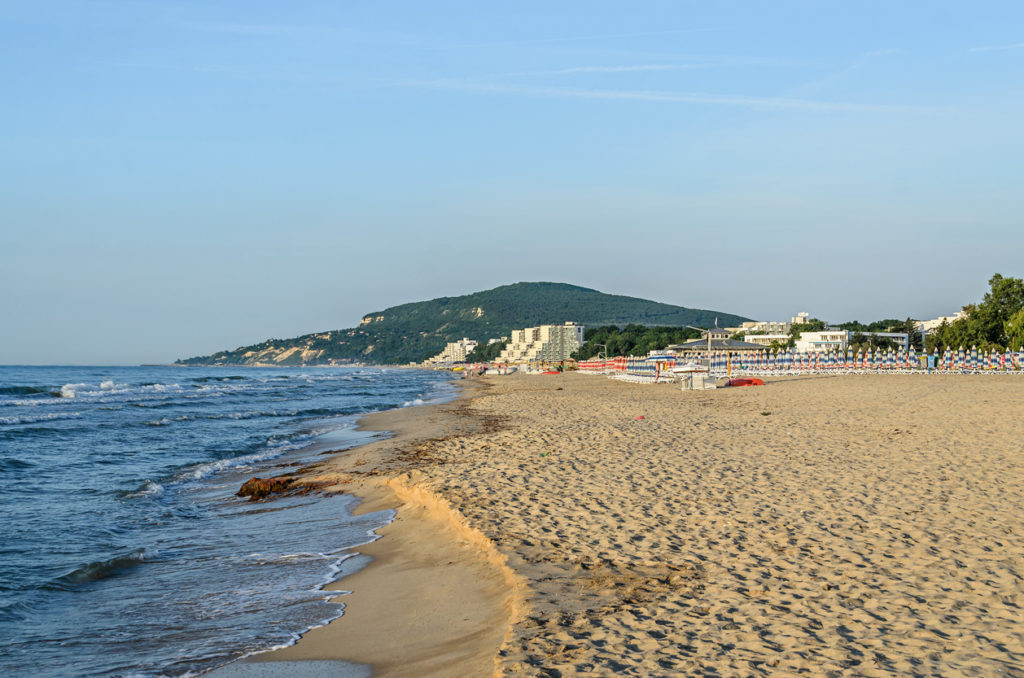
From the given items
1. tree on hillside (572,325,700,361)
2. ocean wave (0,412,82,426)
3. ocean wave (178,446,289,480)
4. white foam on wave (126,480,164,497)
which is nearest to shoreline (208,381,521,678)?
white foam on wave (126,480,164,497)

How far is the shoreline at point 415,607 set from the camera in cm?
528

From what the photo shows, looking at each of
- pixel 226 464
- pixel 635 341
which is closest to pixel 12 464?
pixel 226 464

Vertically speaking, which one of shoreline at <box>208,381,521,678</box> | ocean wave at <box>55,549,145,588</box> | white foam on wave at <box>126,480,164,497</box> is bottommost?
white foam on wave at <box>126,480,164,497</box>

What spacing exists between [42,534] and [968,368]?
152 ft

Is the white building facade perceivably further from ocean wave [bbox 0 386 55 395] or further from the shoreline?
the shoreline

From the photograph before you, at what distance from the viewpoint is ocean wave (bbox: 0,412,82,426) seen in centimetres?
2833

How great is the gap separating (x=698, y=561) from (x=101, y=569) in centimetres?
651

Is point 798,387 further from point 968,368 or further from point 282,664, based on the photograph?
point 282,664

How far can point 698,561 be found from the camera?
6750 millimetres

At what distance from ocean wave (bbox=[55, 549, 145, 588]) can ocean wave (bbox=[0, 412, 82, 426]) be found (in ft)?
74.7

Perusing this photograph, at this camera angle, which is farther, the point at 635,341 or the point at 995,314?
the point at 635,341

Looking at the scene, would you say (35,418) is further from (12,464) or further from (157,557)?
(157,557)

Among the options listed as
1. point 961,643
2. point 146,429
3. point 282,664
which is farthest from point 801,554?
point 146,429

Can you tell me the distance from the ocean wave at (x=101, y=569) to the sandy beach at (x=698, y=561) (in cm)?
279
